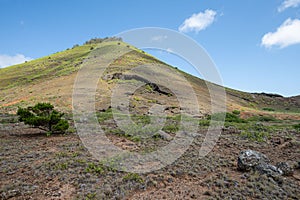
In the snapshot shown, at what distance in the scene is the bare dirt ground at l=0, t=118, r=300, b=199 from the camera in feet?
21.7

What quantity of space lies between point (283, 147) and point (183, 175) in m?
6.82

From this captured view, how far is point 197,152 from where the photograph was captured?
35.3 feet

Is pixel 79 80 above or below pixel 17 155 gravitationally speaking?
above

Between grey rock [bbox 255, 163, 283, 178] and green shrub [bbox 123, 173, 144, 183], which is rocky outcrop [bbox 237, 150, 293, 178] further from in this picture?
green shrub [bbox 123, 173, 144, 183]

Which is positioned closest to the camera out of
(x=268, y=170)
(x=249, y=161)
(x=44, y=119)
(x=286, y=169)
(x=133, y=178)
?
(x=133, y=178)

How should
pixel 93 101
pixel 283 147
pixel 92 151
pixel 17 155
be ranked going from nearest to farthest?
1. pixel 17 155
2. pixel 92 151
3. pixel 283 147
4. pixel 93 101

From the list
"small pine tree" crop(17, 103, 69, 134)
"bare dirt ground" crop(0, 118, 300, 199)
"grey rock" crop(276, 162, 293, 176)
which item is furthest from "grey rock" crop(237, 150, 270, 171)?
"small pine tree" crop(17, 103, 69, 134)

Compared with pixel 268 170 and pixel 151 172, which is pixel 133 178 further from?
pixel 268 170

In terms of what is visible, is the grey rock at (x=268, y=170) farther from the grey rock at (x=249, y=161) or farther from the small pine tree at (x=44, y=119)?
the small pine tree at (x=44, y=119)

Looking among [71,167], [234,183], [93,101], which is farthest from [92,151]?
[93,101]

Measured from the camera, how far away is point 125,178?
7.44 meters

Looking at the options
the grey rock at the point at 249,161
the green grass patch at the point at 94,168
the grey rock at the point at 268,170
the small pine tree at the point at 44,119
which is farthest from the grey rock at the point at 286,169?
the small pine tree at the point at 44,119

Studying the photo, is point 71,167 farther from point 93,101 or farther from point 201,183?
point 93,101

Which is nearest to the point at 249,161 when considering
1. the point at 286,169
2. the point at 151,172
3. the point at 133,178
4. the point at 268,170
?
the point at 268,170
